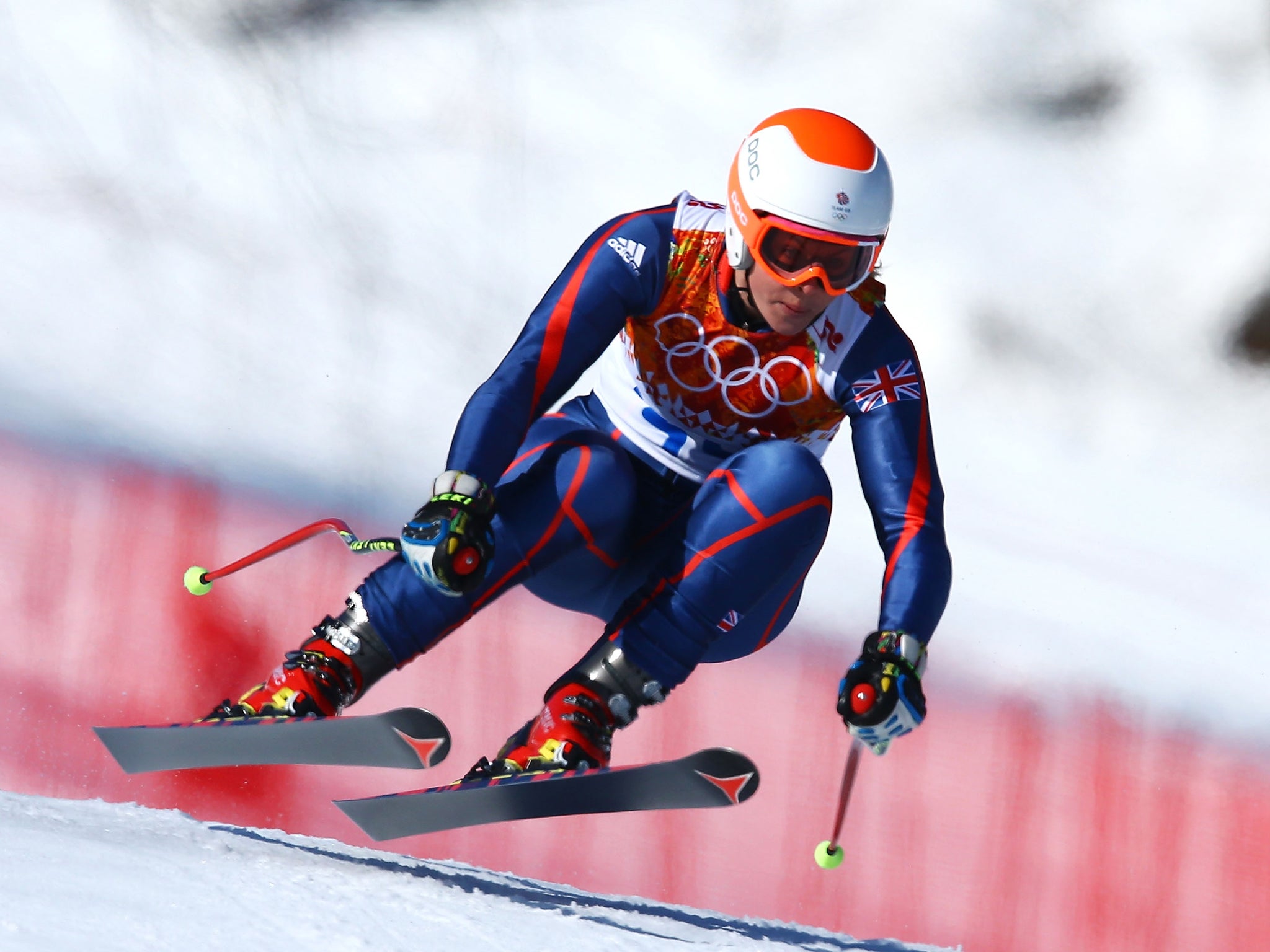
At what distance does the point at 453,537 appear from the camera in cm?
233

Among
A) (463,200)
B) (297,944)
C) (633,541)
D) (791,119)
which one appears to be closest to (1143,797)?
(633,541)

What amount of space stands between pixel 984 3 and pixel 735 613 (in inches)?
181

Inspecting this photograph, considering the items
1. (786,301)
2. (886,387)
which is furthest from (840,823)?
(786,301)

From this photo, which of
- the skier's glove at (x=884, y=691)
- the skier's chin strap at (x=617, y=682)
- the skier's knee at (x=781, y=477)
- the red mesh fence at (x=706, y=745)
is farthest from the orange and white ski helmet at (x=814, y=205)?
the red mesh fence at (x=706, y=745)

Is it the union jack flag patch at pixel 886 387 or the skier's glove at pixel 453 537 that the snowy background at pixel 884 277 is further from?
the skier's glove at pixel 453 537

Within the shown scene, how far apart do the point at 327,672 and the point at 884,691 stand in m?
1.00

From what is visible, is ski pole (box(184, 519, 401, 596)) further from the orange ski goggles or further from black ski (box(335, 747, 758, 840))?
the orange ski goggles

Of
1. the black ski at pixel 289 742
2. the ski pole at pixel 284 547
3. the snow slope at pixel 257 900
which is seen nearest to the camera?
the snow slope at pixel 257 900

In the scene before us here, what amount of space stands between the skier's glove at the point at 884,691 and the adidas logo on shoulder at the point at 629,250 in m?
0.79

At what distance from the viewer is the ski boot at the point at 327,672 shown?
2.53 m

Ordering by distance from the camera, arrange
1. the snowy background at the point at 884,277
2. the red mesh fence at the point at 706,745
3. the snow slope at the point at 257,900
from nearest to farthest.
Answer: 1. the snow slope at the point at 257,900
2. the red mesh fence at the point at 706,745
3. the snowy background at the point at 884,277

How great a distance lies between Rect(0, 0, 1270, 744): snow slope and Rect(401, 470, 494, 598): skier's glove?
2333 millimetres

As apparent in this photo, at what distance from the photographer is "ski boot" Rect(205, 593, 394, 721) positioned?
2533 millimetres

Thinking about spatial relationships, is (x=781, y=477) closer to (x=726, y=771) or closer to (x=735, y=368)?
(x=735, y=368)
